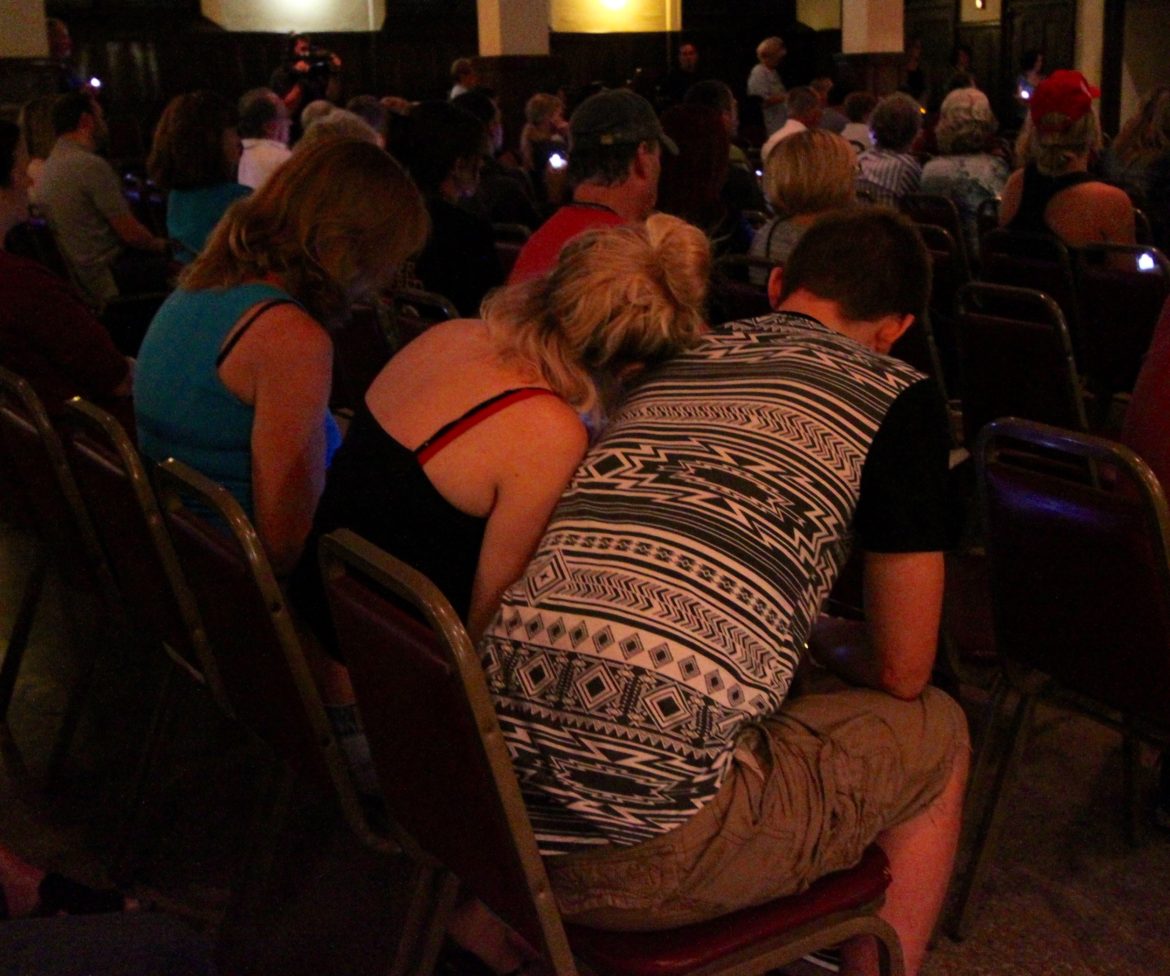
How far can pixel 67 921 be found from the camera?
1228 millimetres

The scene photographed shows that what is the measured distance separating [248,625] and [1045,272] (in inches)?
112

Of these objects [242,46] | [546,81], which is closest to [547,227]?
[546,81]

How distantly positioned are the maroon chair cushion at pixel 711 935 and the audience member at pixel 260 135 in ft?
16.7

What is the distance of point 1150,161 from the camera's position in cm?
498

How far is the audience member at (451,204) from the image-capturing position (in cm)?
387

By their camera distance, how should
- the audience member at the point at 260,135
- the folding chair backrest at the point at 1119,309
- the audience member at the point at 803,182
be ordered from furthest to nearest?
the audience member at the point at 260,135 < the audience member at the point at 803,182 < the folding chair backrest at the point at 1119,309

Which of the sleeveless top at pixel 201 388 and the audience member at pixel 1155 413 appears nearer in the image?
the audience member at pixel 1155 413

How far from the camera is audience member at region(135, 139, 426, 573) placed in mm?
2186

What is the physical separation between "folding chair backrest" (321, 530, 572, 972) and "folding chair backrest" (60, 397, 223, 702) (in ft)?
1.60

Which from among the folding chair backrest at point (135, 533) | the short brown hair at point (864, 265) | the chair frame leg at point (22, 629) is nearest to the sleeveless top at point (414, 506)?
the folding chair backrest at point (135, 533)

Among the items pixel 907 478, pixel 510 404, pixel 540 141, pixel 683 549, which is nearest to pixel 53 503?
pixel 510 404

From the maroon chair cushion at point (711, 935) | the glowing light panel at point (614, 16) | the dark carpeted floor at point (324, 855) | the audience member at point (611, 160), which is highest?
the glowing light panel at point (614, 16)

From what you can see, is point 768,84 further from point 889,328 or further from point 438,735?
point 438,735

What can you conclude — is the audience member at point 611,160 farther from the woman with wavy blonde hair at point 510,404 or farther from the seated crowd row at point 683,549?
the woman with wavy blonde hair at point 510,404
